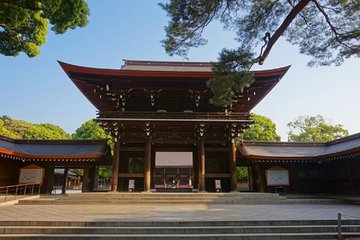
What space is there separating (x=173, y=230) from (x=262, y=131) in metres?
33.5

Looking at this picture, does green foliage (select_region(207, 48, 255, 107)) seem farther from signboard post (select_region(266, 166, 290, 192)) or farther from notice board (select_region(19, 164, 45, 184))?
notice board (select_region(19, 164, 45, 184))

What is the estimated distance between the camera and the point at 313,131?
36.8 meters

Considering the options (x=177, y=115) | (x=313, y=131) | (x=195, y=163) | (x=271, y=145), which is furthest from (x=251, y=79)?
(x=313, y=131)

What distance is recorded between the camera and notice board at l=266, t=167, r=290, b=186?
18000mm

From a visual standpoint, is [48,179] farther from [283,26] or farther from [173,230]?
[283,26]

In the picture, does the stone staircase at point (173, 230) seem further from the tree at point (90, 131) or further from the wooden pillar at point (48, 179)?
the tree at point (90, 131)

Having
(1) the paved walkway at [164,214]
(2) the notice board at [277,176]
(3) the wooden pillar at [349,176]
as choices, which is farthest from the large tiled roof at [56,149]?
(3) the wooden pillar at [349,176]

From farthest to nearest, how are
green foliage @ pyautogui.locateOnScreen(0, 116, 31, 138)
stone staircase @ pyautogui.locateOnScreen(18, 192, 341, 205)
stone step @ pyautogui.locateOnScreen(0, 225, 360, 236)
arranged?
green foliage @ pyautogui.locateOnScreen(0, 116, 31, 138) < stone staircase @ pyautogui.locateOnScreen(18, 192, 341, 205) < stone step @ pyautogui.locateOnScreen(0, 225, 360, 236)

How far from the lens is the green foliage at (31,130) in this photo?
49.1 m

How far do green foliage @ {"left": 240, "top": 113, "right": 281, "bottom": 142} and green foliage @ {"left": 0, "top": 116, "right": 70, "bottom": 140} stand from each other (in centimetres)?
3772

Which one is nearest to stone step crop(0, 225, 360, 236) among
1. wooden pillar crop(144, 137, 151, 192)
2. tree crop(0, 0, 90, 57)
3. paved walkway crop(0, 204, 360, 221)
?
paved walkway crop(0, 204, 360, 221)

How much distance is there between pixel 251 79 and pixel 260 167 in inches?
413

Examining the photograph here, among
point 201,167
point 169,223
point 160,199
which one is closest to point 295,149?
point 201,167

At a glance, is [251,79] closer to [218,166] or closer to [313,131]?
[218,166]
